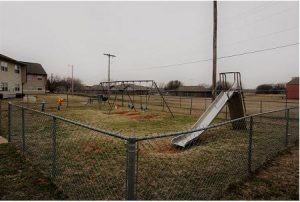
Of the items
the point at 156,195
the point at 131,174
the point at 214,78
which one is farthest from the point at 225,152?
the point at 214,78

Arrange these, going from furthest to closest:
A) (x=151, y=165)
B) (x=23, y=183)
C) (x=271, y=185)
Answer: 1. (x=151, y=165)
2. (x=271, y=185)
3. (x=23, y=183)

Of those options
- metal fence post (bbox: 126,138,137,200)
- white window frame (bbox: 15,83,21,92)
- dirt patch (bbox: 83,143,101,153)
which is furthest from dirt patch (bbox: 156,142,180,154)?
white window frame (bbox: 15,83,21,92)

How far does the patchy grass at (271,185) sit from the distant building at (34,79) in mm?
54844

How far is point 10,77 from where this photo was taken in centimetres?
3922

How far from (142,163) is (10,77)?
130ft

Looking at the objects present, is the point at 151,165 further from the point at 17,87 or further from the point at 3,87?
the point at 17,87

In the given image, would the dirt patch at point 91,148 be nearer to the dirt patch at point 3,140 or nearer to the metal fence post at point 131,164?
the dirt patch at point 3,140

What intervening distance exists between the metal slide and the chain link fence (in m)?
0.27

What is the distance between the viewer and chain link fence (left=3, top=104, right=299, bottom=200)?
4.32 metres

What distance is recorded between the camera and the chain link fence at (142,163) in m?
4.32

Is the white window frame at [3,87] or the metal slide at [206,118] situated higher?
the white window frame at [3,87]

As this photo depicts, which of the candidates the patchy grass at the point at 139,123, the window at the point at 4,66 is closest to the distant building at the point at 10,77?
the window at the point at 4,66

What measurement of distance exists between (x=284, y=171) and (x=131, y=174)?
4.35 m

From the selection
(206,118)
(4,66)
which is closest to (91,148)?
(206,118)
